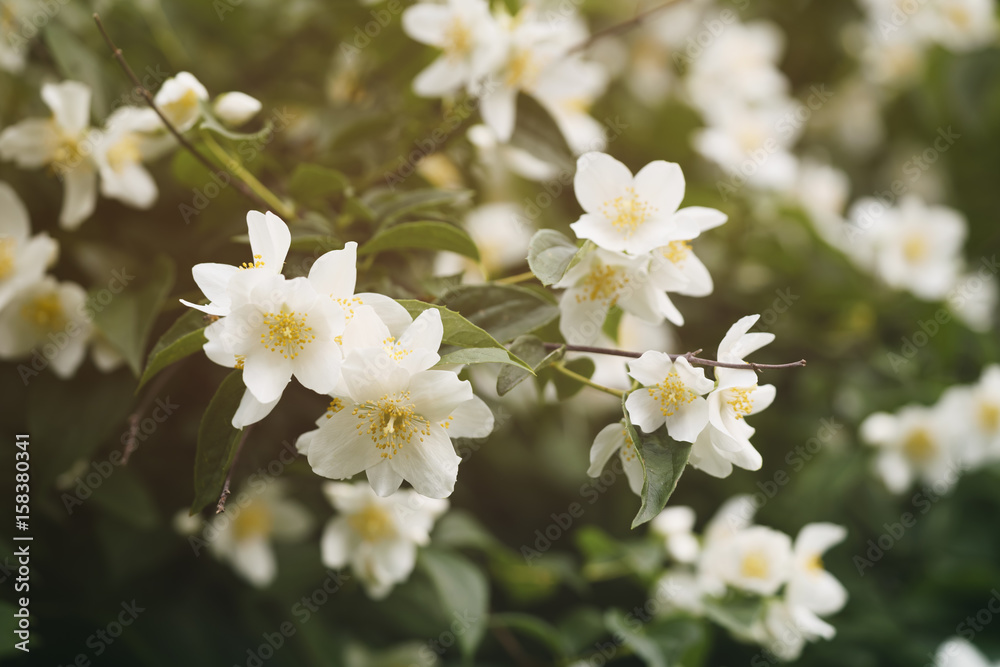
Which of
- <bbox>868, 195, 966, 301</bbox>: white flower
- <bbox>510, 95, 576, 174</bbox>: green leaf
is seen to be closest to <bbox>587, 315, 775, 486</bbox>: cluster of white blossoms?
<bbox>510, 95, 576, 174</bbox>: green leaf

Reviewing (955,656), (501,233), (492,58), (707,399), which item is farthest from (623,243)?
(955,656)

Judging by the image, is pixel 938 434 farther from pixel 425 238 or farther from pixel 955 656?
pixel 425 238

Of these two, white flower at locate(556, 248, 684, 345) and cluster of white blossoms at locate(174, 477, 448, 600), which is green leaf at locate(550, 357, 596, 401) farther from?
cluster of white blossoms at locate(174, 477, 448, 600)

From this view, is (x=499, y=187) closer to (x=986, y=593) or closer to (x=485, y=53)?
(x=485, y=53)

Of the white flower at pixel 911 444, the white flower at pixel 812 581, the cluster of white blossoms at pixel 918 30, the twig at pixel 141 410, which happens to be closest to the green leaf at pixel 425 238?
the twig at pixel 141 410

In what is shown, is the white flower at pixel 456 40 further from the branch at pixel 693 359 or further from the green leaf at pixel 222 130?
the branch at pixel 693 359
